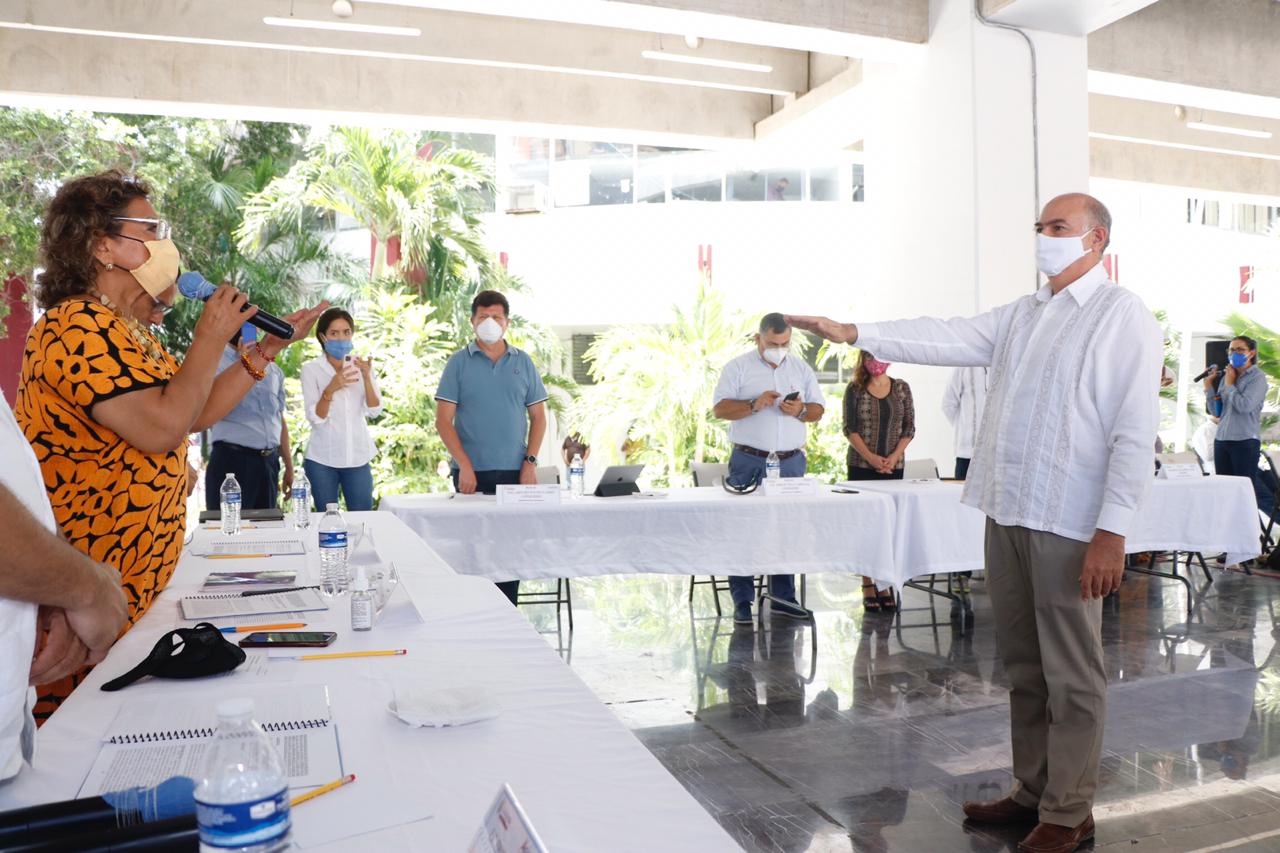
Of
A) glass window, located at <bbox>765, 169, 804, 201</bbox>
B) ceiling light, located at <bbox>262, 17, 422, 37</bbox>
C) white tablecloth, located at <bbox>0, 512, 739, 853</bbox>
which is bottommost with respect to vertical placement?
white tablecloth, located at <bbox>0, 512, 739, 853</bbox>

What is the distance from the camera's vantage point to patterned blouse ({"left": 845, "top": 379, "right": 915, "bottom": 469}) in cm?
540

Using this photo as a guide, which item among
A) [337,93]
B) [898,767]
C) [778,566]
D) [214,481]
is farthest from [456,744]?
[337,93]

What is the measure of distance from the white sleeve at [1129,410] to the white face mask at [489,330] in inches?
103

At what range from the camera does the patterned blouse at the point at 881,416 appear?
5402mm

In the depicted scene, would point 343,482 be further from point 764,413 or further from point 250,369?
point 250,369

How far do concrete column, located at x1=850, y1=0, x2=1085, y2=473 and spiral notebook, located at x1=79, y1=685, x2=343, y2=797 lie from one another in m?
5.78

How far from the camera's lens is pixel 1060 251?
2.53 metres

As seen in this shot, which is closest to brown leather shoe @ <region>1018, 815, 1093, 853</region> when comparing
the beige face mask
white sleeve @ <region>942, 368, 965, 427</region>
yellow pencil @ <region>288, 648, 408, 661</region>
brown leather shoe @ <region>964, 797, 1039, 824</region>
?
brown leather shoe @ <region>964, 797, 1039, 824</region>

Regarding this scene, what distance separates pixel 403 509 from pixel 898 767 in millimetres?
2057

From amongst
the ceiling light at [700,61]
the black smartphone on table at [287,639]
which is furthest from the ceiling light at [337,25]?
the black smartphone on table at [287,639]

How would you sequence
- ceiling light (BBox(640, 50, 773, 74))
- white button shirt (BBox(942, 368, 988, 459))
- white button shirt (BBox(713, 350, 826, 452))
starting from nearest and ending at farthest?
white button shirt (BBox(713, 350, 826, 452)), white button shirt (BBox(942, 368, 988, 459)), ceiling light (BBox(640, 50, 773, 74))

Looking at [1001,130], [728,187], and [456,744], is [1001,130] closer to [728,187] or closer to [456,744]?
[456,744]

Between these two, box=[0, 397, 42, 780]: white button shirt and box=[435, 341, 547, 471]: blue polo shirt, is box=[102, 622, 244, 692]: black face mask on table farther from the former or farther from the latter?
box=[435, 341, 547, 471]: blue polo shirt

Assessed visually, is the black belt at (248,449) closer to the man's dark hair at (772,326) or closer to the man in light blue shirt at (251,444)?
the man in light blue shirt at (251,444)
